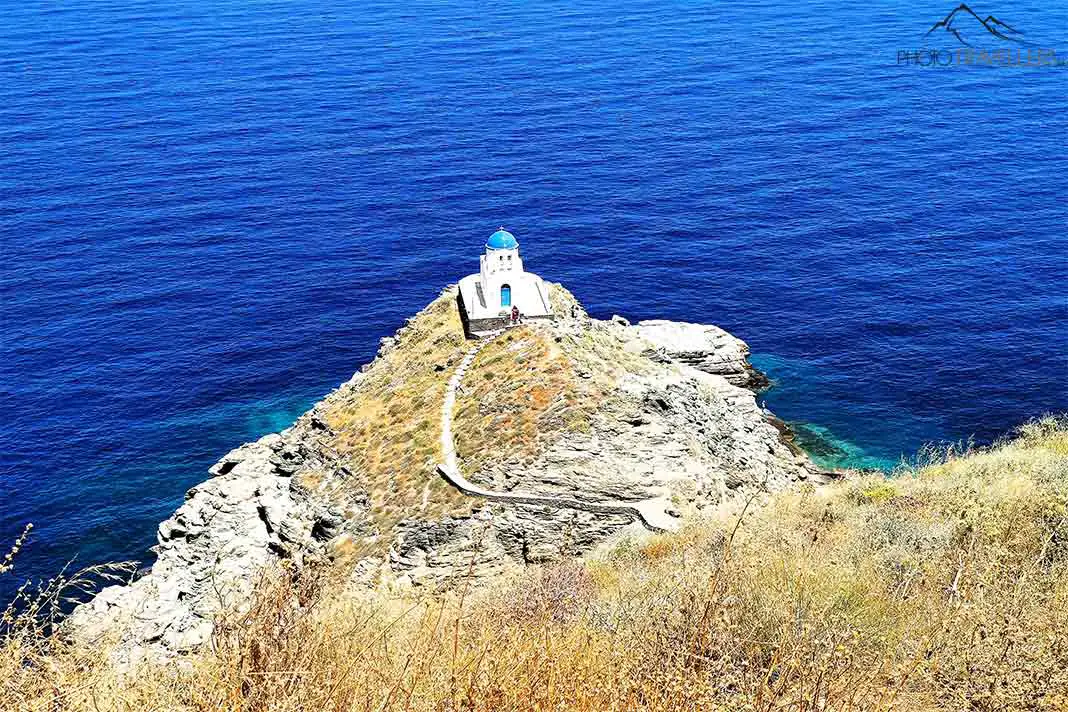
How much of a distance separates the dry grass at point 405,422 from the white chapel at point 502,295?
131cm

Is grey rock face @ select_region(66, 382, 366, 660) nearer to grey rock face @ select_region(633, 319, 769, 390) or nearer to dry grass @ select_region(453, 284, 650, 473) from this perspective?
dry grass @ select_region(453, 284, 650, 473)

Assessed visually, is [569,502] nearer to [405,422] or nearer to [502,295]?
[405,422]

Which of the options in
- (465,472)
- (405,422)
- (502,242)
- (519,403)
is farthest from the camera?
(502,242)

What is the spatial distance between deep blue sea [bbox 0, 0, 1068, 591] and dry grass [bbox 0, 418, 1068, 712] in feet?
130

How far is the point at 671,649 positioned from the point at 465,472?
27979 mm

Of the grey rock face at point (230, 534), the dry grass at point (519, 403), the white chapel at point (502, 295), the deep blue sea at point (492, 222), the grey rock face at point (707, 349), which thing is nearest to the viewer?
the grey rock face at point (230, 534)

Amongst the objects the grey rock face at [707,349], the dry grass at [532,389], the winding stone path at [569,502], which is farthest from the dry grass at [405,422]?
the grey rock face at [707,349]

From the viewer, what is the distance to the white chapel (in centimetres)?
4975

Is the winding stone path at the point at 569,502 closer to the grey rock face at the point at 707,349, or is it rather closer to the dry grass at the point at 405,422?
the dry grass at the point at 405,422

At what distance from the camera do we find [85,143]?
104 metres

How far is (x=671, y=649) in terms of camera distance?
10.5 m

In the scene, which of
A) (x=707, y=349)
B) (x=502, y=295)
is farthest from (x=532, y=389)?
(x=707, y=349)

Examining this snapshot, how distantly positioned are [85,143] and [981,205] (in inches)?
3409

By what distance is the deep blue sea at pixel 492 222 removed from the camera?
59.5 meters
